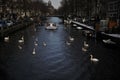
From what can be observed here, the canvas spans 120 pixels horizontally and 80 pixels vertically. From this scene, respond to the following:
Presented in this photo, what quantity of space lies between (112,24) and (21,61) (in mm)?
31615

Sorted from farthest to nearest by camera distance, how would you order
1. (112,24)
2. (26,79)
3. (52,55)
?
1. (112,24)
2. (52,55)
3. (26,79)

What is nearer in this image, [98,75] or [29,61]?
[98,75]

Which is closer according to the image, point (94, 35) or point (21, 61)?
point (21, 61)

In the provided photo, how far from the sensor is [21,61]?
125 ft

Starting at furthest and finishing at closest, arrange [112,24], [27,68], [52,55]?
[112,24] < [52,55] < [27,68]

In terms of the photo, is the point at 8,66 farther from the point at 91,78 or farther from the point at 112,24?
the point at 112,24

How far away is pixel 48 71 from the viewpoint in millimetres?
32375

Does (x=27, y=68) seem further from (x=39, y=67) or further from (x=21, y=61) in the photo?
(x=21, y=61)

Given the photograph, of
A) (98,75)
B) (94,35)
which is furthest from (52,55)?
→ (94,35)

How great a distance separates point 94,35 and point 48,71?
3550cm

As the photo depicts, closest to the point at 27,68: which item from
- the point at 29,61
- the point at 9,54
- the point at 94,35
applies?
the point at 29,61

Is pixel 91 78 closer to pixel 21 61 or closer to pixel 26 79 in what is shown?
pixel 26 79

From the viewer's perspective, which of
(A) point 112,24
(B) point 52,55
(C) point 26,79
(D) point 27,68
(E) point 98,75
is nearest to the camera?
(C) point 26,79

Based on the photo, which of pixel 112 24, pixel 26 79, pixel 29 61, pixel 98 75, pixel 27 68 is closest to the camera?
pixel 26 79
